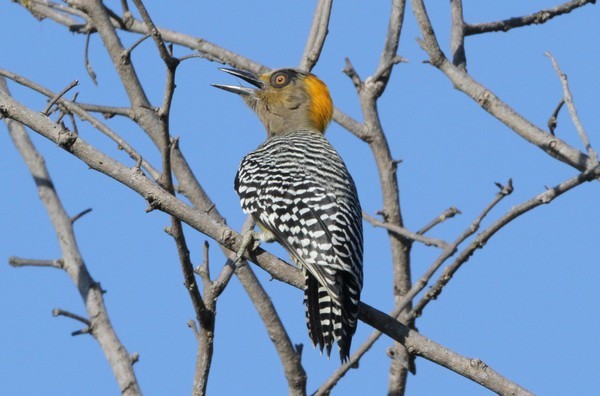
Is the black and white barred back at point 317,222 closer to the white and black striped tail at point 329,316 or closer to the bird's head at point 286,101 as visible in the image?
the white and black striped tail at point 329,316

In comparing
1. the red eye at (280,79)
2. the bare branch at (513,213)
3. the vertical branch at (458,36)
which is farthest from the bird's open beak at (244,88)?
the bare branch at (513,213)

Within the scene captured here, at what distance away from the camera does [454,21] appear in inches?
280

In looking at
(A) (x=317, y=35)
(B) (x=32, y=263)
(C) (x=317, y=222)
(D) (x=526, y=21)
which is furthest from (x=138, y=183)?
(D) (x=526, y=21)

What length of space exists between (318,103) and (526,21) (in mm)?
2385

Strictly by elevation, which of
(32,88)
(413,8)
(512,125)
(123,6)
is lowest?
(32,88)

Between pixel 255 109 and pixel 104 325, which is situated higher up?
pixel 255 109

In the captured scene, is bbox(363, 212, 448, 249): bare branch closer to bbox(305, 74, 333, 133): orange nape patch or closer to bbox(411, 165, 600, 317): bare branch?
bbox(411, 165, 600, 317): bare branch

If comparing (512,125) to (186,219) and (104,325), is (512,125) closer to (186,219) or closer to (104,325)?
(186,219)

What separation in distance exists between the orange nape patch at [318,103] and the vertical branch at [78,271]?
107 inches

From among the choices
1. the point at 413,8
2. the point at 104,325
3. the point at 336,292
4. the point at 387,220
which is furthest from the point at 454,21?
the point at 104,325

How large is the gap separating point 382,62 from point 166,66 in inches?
147

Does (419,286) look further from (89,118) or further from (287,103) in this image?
(287,103)

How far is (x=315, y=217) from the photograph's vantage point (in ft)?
20.4

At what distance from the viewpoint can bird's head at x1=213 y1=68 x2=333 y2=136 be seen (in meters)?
8.98
